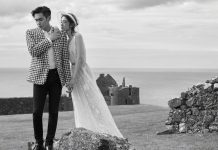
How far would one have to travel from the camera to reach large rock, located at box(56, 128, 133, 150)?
6.93 m

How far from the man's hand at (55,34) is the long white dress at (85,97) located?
0.43 meters

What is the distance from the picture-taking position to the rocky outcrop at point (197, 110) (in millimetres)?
15289

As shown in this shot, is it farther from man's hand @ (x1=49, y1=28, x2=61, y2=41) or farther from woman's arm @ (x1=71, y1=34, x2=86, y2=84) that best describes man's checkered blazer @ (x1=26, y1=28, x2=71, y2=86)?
woman's arm @ (x1=71, y1=34, x2=86, y2=84)

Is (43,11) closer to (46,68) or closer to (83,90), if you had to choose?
(46,68)

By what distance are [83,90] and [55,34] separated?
1.39 metres

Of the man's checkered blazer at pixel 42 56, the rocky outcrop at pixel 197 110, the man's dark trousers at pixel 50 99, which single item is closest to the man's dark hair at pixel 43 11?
the man's checkered blazer at pixel 42 56

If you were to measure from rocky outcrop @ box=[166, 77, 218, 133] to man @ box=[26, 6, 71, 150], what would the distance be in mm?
8053

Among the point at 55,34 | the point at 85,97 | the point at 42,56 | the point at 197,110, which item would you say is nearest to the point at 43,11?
the point at 55,34

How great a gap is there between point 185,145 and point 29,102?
24652mm

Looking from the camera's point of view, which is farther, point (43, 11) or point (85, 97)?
point (85, 97)

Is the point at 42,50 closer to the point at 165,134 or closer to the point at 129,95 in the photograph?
the point at 165,134

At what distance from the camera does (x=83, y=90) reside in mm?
9039

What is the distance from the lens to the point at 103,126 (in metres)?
9.41

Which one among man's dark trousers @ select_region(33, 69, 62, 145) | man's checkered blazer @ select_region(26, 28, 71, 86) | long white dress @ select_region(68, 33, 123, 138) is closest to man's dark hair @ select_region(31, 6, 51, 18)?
man's checkered blazer @ select_region(26, 28, 71, 86)
